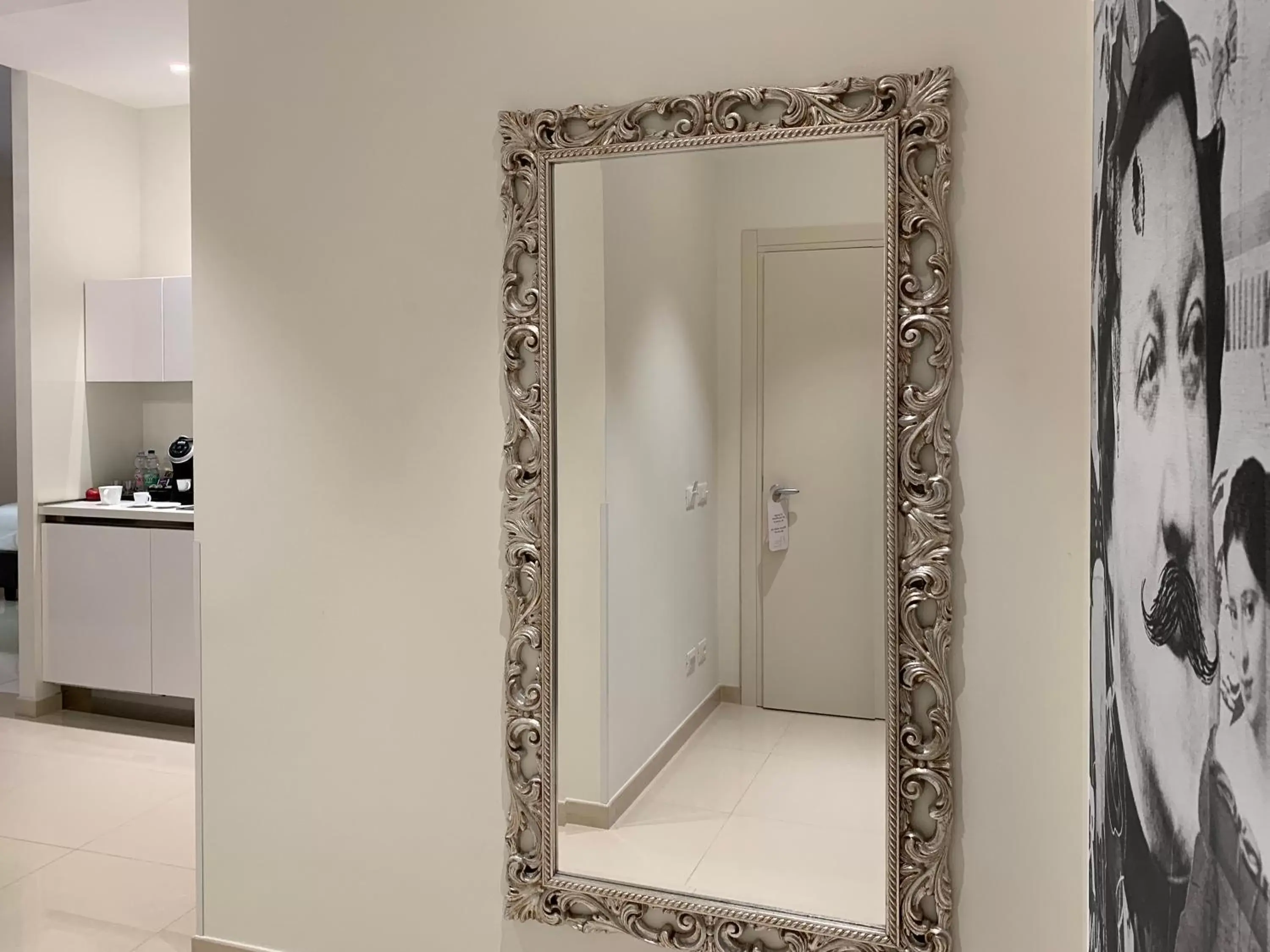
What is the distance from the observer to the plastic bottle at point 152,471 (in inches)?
188

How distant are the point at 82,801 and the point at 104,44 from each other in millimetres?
2949

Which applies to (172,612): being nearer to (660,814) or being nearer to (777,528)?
(660,814)

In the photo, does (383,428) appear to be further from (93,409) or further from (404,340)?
(93,409)

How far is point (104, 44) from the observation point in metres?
3.98

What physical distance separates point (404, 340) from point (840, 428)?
3.08 feet

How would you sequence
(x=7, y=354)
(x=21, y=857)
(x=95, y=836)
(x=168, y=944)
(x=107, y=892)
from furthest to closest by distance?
1. (x=7, y=354)
2. (x=95, y=836)
3. (x=21, y=857)
4. (x=107, y=892)
5. (x=168, y=944)

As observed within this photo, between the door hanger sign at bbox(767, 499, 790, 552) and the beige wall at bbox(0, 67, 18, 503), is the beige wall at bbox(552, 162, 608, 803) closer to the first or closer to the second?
the door hanger sign at bbox(767, 499, 790, 552)

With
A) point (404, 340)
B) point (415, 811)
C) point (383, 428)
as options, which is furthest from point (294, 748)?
point (404, 340)

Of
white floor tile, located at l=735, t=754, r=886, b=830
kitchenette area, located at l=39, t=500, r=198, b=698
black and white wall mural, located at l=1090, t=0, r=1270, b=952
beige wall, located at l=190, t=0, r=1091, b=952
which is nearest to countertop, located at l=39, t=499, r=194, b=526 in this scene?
kitchenette area, located at l=39, t=500, r=198, b=698

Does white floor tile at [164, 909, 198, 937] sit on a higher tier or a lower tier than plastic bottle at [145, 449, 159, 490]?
lower

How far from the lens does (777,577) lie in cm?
187

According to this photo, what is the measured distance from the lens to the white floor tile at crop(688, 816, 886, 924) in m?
1.78

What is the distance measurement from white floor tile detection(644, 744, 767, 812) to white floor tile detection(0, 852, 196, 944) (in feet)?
5.42

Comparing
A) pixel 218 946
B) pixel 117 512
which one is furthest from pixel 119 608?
pixel 218 946
